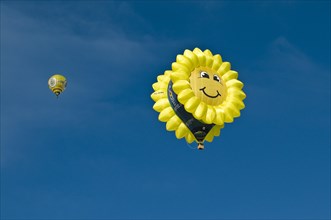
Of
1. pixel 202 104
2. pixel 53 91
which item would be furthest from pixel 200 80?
pixel 53 91

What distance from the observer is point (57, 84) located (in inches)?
4112

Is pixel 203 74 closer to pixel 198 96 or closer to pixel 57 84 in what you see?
pixel 198 96

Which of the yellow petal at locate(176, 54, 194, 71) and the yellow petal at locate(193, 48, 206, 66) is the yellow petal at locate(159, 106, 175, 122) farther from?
the yellow petal at locate(193, 48, 206, 66)

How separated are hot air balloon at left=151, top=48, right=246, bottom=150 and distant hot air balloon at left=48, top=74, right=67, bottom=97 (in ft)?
145

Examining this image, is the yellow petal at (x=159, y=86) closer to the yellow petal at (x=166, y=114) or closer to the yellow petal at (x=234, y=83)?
the yellow petal at (x=166, y=114)

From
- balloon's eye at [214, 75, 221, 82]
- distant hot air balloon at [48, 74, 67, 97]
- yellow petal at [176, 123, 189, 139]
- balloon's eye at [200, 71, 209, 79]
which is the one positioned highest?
distant hot air balloon at [48, 74, 67, 97]

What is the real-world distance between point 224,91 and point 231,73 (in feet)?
7.35

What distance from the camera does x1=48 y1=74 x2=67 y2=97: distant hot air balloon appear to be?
10438 cm

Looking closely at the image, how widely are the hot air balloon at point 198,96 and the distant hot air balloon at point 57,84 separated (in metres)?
44.2

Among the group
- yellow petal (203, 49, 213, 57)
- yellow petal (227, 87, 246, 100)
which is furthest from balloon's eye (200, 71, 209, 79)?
yellow petal (203, 49, 213, 57)

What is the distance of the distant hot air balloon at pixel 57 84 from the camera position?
4109 inches

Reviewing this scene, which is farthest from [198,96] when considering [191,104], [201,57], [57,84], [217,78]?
[57,84]

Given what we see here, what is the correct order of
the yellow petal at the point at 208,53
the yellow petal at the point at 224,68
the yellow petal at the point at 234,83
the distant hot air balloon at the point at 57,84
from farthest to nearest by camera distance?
the distant hot air balloon at the point at 57,84 < the yellow petal at the point at 208,53 < the yellow petal at the point at 224,68 < the yellow petal at the point at 234,83

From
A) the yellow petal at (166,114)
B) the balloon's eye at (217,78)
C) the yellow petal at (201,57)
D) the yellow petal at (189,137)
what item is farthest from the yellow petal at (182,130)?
the yellow petal at (201,57)
